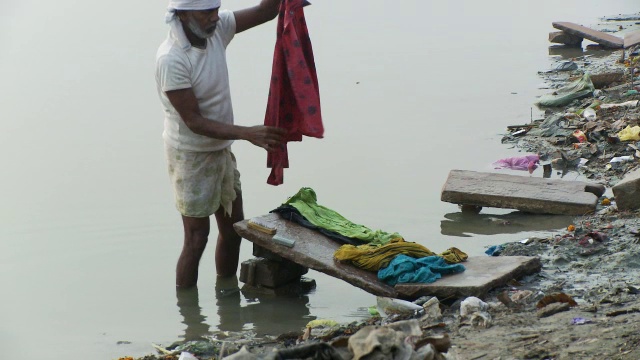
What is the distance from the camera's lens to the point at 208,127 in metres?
5.50

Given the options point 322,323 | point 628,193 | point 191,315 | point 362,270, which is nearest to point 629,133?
point 628,193

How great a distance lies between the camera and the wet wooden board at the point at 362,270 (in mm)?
5387

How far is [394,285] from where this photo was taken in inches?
217

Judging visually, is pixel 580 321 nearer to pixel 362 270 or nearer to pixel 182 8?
pixel 362 270

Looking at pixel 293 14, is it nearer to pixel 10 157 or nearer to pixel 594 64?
pixel 10 157

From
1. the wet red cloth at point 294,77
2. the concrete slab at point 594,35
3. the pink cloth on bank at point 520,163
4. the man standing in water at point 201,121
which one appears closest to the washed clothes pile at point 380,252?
the man standing in water at point 201,121

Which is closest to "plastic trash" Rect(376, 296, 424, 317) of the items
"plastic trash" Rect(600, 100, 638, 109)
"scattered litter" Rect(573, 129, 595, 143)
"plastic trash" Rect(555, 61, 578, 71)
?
"scattered litter" Rect(573, 129, 595, 143)

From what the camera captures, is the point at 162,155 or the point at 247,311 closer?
the point at 247,311

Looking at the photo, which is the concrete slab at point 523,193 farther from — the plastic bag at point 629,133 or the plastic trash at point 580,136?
the plastic trash at point 580,136

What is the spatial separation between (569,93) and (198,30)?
6.38 m

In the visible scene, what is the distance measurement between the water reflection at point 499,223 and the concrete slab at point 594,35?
7.39 m

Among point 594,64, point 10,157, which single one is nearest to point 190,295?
point 10,157

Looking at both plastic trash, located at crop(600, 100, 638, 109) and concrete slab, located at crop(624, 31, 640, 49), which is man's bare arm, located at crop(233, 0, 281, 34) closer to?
plastic trash, located at crop(600, 100, 638, 109)

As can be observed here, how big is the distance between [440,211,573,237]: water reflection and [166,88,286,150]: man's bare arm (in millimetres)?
2279
